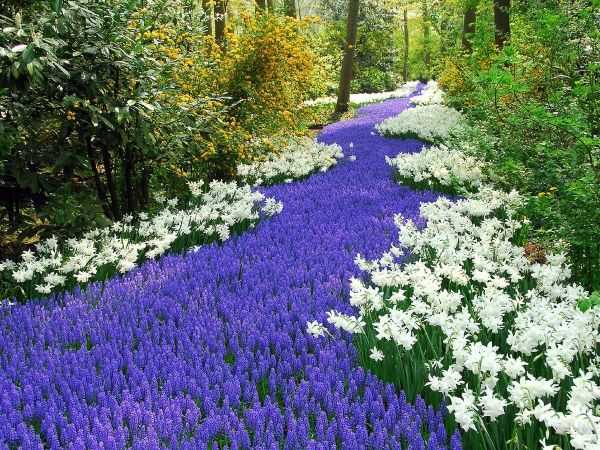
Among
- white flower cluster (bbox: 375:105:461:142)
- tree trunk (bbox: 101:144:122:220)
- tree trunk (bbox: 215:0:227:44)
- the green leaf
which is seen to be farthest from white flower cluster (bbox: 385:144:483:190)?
tree trunk (bbox: 215:0:227:44)

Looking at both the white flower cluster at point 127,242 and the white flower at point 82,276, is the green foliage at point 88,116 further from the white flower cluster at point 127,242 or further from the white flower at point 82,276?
the white flower at point 82,276

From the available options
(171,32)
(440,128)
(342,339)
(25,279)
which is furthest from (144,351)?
(440,128)

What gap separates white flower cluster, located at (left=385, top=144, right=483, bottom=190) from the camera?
7.45m

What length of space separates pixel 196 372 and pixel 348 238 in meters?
2.80

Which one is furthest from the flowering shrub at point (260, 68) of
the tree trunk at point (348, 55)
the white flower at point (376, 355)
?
the tree trunk at point (348, 55)

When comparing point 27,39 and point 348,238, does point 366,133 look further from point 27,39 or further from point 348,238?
point 27,39

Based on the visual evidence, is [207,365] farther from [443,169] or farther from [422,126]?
[422,126]

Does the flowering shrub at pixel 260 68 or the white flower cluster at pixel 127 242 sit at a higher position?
the flowering shrub at pixel 260 68

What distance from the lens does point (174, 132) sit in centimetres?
706

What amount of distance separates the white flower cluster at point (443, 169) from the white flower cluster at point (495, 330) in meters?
2.30

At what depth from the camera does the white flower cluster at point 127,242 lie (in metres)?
4.65

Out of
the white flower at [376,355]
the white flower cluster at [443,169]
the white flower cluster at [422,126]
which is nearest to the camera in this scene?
the white flower at [376,355]

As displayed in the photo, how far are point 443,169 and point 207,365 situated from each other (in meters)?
5.30

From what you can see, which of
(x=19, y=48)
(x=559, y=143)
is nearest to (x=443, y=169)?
(x=559, y=143)
